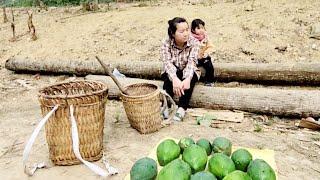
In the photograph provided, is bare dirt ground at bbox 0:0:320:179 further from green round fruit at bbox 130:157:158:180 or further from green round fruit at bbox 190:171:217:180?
green round fruit at bbox 190:171:217:180

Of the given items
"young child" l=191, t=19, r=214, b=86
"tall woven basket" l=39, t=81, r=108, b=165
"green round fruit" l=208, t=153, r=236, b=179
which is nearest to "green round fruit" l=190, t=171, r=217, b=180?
"green round fruit" l=208, t=153, r=236, b=179

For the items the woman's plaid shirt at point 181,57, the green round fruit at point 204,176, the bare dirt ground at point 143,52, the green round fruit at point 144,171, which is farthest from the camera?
the woman's plaid shirt at point 181,57

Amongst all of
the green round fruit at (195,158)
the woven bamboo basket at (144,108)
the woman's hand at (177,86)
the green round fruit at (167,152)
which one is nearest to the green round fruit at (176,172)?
the green round fruit at (195,158)

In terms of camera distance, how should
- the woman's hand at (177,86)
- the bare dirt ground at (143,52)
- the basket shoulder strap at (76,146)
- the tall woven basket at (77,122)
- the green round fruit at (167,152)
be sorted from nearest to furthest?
the green round fruit at (167,152), the basket shoulder strap at (76,146), the tall woven basket at (77,122), the bare dirt ground at (143,52), the woman's hand at (177,86)

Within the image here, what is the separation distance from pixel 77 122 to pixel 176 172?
1.66 meters

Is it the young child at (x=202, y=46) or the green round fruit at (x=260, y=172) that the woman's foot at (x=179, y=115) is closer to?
the young child at (x=202, y=46)

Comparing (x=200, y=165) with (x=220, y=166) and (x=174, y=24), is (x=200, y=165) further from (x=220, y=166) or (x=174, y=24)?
(x=174, y=24)

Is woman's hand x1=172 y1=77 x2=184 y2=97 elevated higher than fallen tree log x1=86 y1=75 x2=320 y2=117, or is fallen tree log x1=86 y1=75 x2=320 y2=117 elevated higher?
woman's hand x1=172 y1=77 x2=184 y2=97

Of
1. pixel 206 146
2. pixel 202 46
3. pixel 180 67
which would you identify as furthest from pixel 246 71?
pixel 206 146

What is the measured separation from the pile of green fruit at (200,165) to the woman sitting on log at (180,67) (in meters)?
2.08

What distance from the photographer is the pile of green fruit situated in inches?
89.5

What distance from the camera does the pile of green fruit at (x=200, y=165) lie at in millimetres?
2273

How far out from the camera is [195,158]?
248 cm

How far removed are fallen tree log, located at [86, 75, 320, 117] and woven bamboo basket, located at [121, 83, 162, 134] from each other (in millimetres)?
786
